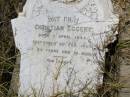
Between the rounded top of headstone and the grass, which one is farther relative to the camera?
the rounded top of headstone

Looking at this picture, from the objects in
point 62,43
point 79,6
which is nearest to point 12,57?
point 62,43

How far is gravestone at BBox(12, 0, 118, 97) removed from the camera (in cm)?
351

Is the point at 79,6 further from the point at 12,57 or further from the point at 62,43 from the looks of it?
the point at 12,57

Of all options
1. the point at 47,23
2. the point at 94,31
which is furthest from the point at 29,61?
the point at 94,31

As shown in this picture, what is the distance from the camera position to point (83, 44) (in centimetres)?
355

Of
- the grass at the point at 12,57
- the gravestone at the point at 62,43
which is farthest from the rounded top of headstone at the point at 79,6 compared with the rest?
the grass at the point at 12,57

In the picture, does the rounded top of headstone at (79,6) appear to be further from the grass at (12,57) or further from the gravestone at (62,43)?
the grass at (12,57)

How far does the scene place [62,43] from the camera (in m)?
3.63

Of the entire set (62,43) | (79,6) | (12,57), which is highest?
(79,6)

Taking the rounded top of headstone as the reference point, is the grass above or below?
below

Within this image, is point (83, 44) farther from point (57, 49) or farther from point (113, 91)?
point (113, 91)

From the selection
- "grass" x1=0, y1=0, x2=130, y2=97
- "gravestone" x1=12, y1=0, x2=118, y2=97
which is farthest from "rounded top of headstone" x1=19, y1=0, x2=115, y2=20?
"grass" x1=0, y1=0, x2=130, y2=97

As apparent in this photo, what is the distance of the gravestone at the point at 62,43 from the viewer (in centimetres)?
351

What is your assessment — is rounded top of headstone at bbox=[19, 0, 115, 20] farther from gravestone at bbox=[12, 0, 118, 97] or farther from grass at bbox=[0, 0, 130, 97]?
grass at bbox=[0, 0, 130, 97]
